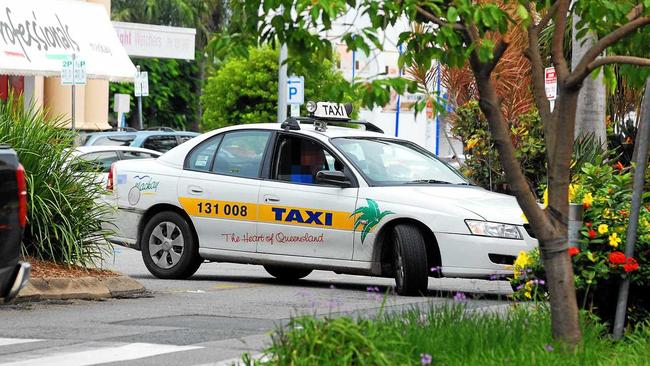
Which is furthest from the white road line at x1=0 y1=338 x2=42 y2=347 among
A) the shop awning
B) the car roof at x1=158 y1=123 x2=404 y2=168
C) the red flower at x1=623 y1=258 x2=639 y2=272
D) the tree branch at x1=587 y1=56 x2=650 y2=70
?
the shop awning

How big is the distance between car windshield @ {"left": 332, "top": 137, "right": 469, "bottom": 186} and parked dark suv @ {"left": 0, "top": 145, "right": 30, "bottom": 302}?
20.2 feet

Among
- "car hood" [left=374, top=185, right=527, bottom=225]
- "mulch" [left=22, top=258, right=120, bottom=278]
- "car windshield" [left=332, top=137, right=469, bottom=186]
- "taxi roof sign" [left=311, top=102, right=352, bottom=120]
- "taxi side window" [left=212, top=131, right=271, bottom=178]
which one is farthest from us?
"taxi roof sign" [left=311, top=102, right=352, bottom=120]

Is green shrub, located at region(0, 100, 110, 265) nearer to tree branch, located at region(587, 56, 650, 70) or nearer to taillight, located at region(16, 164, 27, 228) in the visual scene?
taillight, located at region(16, 164, 27, 228)

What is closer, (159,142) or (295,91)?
(159,142)

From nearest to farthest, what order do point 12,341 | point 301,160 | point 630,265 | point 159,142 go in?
point 630,265 → point 12,341 → point 301,160 → point 159,142

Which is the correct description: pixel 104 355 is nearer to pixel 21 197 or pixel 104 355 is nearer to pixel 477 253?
pixel 21 197

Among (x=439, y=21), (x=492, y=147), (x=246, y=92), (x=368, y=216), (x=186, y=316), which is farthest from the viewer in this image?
(x=246, y=92)

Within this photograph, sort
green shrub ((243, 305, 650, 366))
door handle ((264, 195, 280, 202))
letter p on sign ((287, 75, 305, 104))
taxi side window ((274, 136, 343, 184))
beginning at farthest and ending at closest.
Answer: letter p on sign ((287, 75, 305, 104)) < taxi side window ((274, 136, 343, 184)) < door handle ((264, 195, 280, 202)) < green shrub ((243, 305, 650, 366))

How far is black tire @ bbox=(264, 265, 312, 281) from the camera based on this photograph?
584 inches

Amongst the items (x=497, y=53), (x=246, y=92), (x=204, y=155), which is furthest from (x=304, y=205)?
(x=246, y=92)

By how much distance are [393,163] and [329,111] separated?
4.34ft

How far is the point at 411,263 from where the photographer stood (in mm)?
12547

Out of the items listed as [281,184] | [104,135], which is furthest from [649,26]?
[104,135]

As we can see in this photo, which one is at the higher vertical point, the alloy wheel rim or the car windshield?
the car windshield
